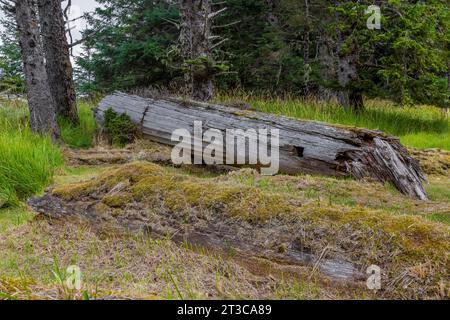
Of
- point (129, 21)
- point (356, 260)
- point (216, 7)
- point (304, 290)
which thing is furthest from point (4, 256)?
point (216, 7)

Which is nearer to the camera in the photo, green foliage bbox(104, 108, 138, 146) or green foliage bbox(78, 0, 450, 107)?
green foliage bbox(104, 108, 138, 146)

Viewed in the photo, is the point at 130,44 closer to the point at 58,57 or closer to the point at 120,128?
the point at 58,57

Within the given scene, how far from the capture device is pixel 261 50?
18219 mm

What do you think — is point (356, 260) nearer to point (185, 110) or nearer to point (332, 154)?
point (332, 154)

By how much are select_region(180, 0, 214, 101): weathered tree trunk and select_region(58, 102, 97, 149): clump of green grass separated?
239 cm

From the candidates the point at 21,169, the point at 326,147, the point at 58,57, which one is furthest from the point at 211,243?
the point at 58,57

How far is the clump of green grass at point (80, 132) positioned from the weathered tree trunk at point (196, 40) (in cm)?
239

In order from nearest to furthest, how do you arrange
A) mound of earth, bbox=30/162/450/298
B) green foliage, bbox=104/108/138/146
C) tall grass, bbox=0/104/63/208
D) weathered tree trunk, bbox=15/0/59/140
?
mound of earth, bbox=30/162/450/298, tall grass, bbox=0/104/63/208, weathered tree trunk, bbox=15/0/59/140, green foliage, bbox=104/108/138/146

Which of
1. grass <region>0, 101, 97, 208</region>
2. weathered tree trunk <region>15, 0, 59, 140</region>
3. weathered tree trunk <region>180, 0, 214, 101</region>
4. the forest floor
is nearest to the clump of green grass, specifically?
weathered tree trunk <region>15, 0, 59, 140</region>

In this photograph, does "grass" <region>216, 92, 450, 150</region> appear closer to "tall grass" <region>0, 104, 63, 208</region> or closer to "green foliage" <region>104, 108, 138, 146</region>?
"green foliage" <region>104, 108, 138, 146</region>

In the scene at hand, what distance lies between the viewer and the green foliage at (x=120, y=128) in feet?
30.4

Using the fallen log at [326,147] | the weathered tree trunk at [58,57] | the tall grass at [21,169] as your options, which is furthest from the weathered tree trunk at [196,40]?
the tall grass at [21,169]

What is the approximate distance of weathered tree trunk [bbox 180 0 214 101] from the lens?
33.9 ft

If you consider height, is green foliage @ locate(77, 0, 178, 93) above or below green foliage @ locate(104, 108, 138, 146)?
above
